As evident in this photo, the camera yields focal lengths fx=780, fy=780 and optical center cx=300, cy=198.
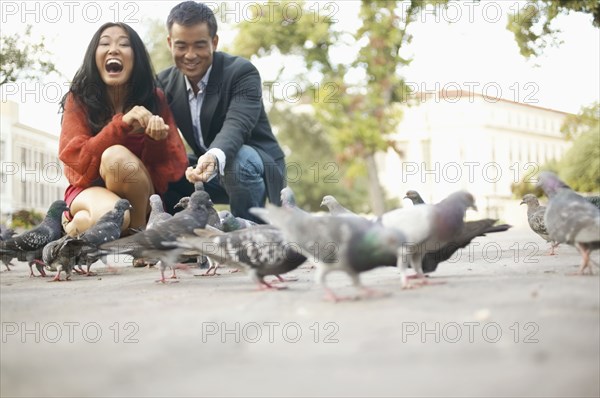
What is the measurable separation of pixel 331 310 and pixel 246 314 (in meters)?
0.33

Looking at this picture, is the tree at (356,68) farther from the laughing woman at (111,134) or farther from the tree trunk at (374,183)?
the laughing woman at (111,134)

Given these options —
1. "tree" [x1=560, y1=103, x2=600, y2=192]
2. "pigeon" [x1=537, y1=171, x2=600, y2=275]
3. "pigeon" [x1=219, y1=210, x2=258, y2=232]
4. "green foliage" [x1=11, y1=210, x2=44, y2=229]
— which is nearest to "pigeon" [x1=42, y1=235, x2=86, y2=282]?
"pigeon" [x1=219, y1=210, x2=258, y2=232]

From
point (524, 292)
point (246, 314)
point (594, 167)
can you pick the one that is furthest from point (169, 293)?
point (594, 167)

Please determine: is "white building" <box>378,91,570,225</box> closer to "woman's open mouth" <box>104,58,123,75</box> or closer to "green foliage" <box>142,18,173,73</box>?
"woman's open mouth" <box>104,58,123,75</box>

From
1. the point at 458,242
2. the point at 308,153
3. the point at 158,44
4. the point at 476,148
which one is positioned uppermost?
the point at 158,44

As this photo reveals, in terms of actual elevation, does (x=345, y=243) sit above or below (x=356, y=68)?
below

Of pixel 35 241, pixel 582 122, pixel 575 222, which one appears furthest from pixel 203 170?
pixel 582 122

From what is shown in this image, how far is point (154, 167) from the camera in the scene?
6465mm

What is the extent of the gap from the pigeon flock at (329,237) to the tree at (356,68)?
22013 mm

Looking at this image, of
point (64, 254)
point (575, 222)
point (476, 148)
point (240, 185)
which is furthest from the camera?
point (476, 148)

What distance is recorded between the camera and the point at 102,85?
20.2 ft

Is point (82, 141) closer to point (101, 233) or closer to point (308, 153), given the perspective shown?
point (101, 233)

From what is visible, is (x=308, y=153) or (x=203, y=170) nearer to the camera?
(x=203, y=170)

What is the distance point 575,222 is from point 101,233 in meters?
3.44
